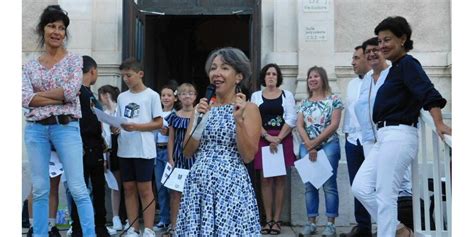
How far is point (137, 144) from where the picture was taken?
6.78 meters

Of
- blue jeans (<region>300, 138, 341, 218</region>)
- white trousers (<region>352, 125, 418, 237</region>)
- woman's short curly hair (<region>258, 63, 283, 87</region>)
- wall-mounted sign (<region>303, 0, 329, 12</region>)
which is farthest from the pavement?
wall-mounted sign (<region>303, 0, 329, 12</region>)

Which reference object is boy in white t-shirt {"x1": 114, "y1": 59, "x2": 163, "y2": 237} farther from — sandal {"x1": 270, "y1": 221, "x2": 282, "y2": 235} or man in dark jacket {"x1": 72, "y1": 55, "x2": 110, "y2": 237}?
sandal {"x1": 270, "y1": 221, "x2": 282, "y2": 235}

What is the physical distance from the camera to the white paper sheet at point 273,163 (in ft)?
24.1

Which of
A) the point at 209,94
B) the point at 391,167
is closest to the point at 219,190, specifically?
the point at 209,94

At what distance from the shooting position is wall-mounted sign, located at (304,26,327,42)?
27.0ft

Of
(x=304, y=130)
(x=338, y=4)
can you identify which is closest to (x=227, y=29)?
(x=338, y=4)

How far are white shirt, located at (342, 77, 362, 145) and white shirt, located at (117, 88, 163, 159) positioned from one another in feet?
6.46

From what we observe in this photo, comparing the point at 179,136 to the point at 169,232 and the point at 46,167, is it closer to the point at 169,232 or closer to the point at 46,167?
the point at 169,232

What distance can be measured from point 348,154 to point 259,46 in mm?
1906

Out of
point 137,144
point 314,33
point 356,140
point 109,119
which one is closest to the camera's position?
point 109,119

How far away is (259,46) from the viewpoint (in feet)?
26.9

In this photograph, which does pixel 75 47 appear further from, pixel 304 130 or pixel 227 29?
pixel 227 29

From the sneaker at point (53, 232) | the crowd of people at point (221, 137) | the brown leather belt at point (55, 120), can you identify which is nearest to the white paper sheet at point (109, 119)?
the crowd of people at point (221, 137)

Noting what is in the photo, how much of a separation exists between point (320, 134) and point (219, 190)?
323 centimetres
